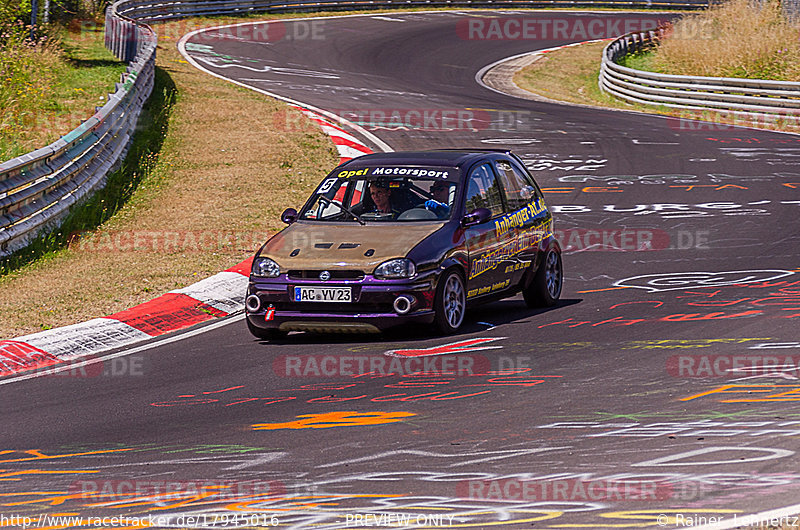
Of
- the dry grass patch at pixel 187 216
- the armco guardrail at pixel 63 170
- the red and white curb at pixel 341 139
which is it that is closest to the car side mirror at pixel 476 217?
the dry grass patch at pixel 187 216

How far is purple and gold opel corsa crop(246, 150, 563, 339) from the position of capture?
973 centimetres

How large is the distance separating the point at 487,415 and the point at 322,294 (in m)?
2.92

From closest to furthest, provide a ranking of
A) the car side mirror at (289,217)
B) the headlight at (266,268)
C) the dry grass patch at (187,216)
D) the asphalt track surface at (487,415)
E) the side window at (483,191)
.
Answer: the asphalt track surface at (487,415), the headlight at (266,268), the side window at (483,191), the car side mirror at (289,217), the dry grass patch at (187,216)

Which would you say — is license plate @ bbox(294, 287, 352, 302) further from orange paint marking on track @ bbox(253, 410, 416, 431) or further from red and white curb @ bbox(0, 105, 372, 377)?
orange paint marking on track @ bbox(253, 410, 416, 431)

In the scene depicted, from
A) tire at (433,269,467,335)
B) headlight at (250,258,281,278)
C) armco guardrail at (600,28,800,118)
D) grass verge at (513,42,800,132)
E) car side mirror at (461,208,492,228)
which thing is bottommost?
grass verge at (513,42,800,132)

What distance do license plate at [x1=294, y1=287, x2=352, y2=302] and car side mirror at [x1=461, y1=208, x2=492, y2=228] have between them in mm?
1425

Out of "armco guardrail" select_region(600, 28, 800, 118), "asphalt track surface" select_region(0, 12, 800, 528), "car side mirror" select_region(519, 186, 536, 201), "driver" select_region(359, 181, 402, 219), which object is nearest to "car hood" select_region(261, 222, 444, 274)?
"driver" select_region(359, 181, 402, 219)

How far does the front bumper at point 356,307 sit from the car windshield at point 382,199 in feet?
3.56

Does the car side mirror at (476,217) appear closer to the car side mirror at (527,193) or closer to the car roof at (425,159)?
the car roof at (425,159)

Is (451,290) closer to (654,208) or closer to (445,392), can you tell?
(445,392)

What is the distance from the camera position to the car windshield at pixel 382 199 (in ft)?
35.2

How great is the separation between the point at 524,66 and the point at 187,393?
3295 cm

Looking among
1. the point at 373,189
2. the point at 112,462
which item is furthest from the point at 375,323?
the point at 112,462

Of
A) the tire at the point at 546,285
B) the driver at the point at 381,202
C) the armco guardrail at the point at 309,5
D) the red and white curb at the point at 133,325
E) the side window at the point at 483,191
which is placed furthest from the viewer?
the armco guardrail at the point at 309,5
